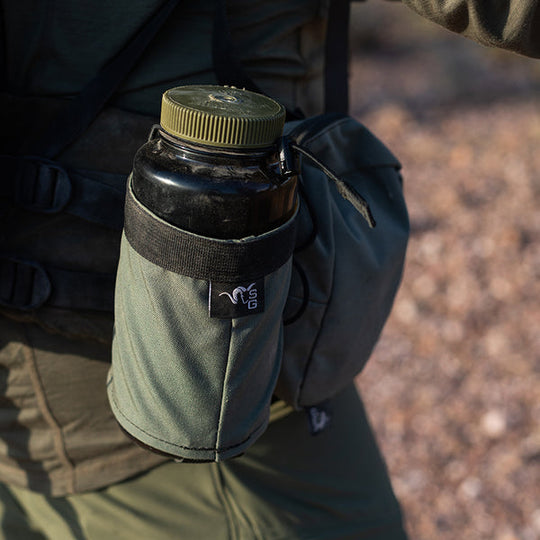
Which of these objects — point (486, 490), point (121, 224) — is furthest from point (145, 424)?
point (486, 490)

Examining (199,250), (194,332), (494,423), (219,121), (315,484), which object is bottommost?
(494,423)

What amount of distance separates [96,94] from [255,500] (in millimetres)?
717

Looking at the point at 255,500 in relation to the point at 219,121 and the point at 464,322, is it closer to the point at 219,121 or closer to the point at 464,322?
the point at 219,121

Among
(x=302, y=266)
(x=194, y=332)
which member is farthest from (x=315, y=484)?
(x=194, y=332)

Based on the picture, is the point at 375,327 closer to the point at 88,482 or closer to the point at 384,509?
the point at 384,509

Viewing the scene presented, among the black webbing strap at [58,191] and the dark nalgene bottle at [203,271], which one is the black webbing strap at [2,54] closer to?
the black webbing strap at [58,191]

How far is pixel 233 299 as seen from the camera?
33.6 inches

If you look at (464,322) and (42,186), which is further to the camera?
(464,322)

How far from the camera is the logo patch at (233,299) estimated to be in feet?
2.78

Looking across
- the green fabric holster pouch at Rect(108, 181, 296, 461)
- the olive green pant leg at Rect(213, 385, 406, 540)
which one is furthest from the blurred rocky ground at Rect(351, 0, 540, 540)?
the green fabric holster pouch at Rect(108, 181, 296, 461)

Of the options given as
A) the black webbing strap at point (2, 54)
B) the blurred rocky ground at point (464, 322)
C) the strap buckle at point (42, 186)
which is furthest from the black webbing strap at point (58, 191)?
the blurred rocky ground at point (464, 322)

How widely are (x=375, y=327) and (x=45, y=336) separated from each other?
53 cm

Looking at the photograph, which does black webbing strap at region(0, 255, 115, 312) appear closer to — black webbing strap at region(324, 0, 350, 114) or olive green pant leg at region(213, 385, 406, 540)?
olive green pant leg at region(213, 385, 406, 540)

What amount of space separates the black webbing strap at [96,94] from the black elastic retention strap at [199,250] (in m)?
0.26
